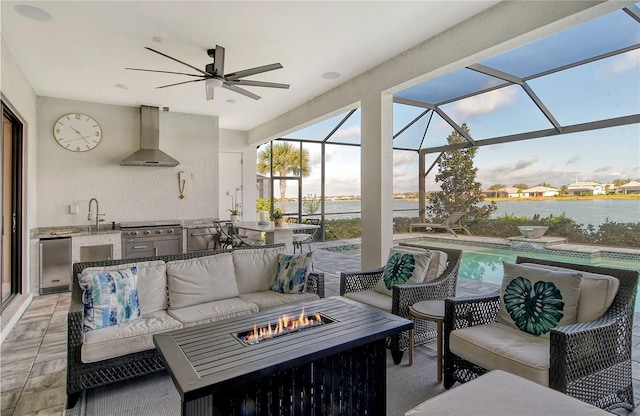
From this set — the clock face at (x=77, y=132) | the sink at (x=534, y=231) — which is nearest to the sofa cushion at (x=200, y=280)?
the clock face at (x=77, y=132)

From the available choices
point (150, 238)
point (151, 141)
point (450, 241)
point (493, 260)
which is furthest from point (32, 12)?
point (450, 241)

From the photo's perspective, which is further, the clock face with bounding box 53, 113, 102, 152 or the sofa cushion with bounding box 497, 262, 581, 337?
the clock face with bounding box 53, 113, 102, 152

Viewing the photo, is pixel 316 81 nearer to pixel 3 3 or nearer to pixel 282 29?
pixel 282 29

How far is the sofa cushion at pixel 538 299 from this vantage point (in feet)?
7.01

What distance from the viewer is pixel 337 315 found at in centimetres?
223

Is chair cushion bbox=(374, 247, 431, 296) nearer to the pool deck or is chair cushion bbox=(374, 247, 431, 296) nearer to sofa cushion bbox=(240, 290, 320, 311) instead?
sofa cushion bbox=(240, 290, 320, 311)

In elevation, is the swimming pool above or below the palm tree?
below

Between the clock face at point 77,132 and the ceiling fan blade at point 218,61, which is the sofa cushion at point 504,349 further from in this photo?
the clock face at point 77,132

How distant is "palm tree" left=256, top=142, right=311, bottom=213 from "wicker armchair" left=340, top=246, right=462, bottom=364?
255 inches

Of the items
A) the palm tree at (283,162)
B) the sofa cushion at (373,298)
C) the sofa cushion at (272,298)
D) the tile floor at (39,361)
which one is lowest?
the tile floor at (39,361)

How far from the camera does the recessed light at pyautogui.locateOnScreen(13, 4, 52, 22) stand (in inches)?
122

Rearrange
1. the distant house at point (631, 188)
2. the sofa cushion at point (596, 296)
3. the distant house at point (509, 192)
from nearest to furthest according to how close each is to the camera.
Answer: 1. the sofa cushion at point (596, 296)
2. the distant house at point (631, 188)
3. the distant house at point (509, 192)

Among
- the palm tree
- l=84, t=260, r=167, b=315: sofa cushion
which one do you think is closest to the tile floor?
l=84, t=260, r=167, b=315: sofa cushion

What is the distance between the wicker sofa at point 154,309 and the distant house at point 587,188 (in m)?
8.43
